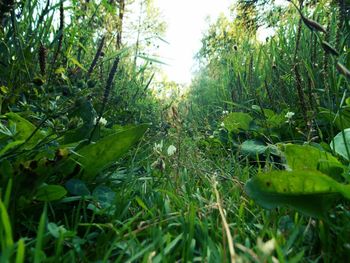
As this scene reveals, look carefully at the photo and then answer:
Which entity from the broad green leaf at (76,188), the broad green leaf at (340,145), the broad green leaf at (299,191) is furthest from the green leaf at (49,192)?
the broad green leaf at (340,145)

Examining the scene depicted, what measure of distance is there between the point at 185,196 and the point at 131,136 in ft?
0.85

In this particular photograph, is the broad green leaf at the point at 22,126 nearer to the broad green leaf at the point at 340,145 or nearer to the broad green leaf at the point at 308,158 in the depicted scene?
the broad green leaf at the point at 308,158

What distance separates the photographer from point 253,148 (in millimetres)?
1889

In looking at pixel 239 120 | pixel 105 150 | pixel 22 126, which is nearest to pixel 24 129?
pixel 22 126

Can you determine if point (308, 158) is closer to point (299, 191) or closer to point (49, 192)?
point (299, 191)

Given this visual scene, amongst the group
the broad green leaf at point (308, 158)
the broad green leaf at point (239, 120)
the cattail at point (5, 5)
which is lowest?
the broad green leaf at point (308, 158)

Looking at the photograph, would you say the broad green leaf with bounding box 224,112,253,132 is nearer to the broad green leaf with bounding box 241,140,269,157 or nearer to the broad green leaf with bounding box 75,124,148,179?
the broad green leaf with bounding box 241,140,269,157

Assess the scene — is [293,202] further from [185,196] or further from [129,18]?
[129,18]

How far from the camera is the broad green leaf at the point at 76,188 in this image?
3.23 ft

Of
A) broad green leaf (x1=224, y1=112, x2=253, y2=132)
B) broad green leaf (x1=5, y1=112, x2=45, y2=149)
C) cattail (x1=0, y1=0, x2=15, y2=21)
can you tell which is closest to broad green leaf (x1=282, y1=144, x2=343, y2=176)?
broad green leaf (x1=5, y1=112, x2=45, y2=149)

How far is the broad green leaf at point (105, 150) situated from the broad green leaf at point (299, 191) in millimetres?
411

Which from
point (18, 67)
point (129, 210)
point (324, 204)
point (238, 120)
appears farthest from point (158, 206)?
point (238, 120)

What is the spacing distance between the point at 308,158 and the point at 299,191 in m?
0.19

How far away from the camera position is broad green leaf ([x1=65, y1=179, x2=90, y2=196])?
984mm
